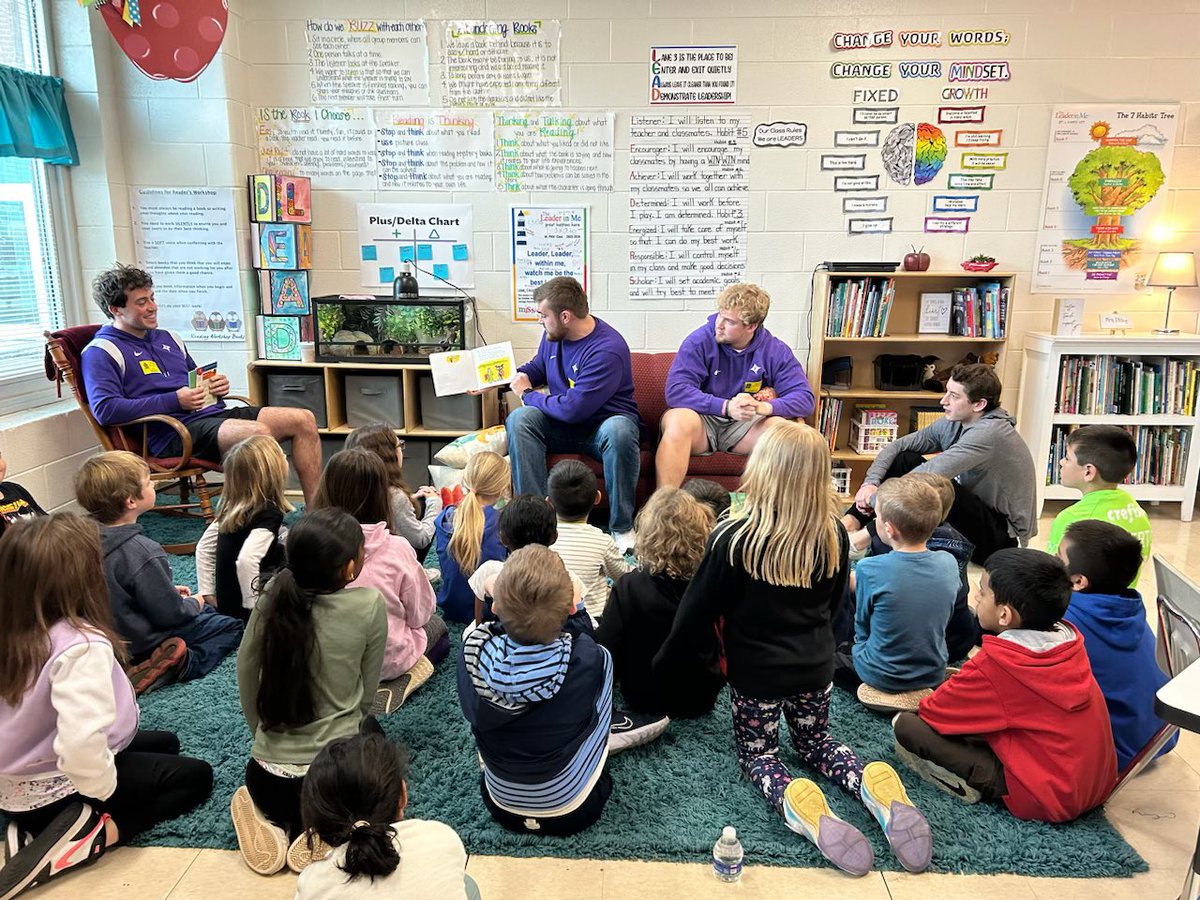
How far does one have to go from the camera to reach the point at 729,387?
4016 millimetres

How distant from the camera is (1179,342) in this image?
413 centimetres

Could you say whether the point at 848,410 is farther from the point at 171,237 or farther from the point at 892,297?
the point at 171,237

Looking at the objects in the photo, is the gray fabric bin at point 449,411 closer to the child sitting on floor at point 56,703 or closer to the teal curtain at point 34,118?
the teal curtain at point 34,118

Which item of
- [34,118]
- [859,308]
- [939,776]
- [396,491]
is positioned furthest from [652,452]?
[34,118]

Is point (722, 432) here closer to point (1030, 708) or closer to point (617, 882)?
point (1030, 708)

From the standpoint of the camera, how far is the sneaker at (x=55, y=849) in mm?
1718

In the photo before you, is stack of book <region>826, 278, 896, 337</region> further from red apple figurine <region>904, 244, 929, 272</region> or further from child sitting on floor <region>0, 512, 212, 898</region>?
child sitting on floor <region>0, 512, 212, 898</region>

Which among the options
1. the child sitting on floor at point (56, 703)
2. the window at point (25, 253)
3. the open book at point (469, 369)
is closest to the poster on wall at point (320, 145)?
the window at point (25, 253)

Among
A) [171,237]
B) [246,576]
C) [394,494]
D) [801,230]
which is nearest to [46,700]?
[246,576]

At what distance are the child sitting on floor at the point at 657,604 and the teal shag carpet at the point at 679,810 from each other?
5.0 inches

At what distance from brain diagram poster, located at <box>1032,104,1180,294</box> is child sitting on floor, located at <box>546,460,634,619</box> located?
3194 millimetres

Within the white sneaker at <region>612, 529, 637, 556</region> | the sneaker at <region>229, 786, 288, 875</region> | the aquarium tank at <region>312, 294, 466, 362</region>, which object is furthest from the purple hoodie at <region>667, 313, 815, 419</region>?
the sneaker at <region>229, 786, 288, 875</region>

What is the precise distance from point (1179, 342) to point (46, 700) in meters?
4.73

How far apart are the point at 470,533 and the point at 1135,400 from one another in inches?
138
